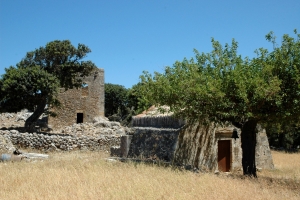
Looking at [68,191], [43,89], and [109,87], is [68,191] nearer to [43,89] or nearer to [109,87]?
[43,89]

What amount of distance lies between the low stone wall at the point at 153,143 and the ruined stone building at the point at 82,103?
617 inches

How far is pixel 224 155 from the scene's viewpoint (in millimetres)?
16609

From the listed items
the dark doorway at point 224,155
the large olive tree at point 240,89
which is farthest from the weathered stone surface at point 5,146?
the dark doorway at point 224,155

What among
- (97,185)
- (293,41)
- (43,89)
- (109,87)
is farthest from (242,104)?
(109,87)

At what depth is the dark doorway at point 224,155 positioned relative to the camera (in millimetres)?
16422

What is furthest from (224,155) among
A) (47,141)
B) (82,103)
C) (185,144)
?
(82,103)

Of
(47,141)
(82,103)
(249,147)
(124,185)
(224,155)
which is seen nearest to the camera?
(124,185)

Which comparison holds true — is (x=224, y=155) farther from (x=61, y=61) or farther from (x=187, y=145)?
(x=61, y=61)

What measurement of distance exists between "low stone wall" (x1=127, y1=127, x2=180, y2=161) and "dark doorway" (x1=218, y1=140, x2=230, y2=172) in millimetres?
3223

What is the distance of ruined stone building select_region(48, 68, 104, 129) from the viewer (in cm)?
3091

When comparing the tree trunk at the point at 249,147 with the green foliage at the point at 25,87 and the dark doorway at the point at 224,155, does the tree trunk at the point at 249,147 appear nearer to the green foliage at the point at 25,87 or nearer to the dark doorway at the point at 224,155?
the dark doorway at the point at 224,155

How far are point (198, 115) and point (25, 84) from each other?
15.5 metres

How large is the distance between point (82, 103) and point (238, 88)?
22919 mm

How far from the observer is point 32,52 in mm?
25922
